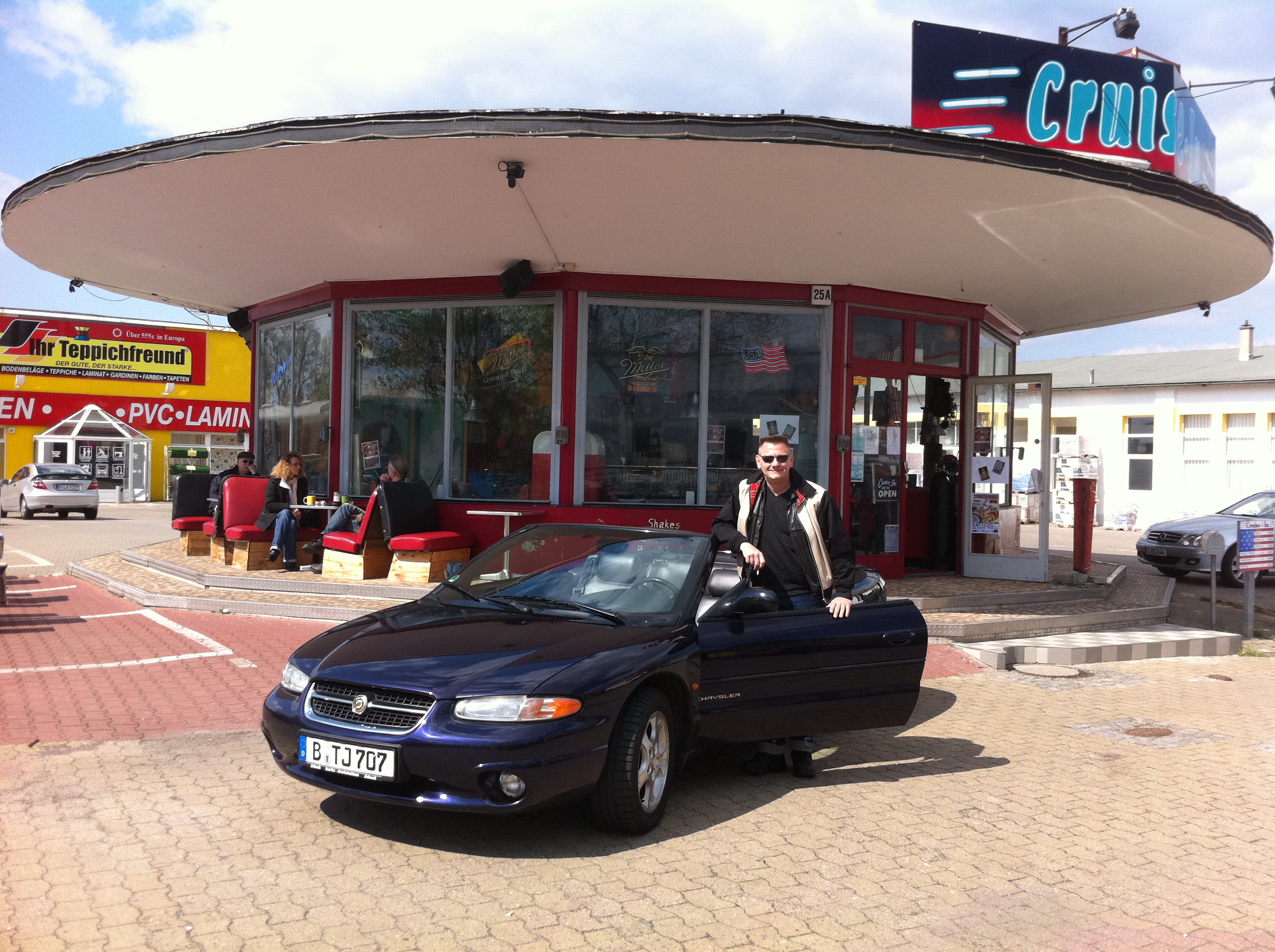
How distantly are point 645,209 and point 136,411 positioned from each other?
3430cm

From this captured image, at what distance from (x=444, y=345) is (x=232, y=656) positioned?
5.59m

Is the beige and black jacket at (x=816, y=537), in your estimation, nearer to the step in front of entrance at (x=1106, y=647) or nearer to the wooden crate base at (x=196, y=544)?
the step in front of entrance at (x=1106, y=647)

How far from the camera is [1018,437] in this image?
1343 centimetres

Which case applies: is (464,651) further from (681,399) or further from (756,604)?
(681,399)

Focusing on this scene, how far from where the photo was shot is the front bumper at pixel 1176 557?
15828 millimetres

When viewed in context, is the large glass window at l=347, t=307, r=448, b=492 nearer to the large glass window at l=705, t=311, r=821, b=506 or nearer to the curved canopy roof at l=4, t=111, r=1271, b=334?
the curved canopy roof at l=4, t=111, r=1271, b=334

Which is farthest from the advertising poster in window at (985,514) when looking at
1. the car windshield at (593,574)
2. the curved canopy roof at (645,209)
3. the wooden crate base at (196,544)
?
the wooden crate base at (196,544)

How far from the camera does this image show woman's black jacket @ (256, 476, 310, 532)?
11969mm

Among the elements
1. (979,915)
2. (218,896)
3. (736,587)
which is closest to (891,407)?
(736,587)

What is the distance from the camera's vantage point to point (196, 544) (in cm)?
1342

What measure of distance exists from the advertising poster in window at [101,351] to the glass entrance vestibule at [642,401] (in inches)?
1130

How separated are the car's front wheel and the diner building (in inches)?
191

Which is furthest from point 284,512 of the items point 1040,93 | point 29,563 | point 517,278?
point 1040,93

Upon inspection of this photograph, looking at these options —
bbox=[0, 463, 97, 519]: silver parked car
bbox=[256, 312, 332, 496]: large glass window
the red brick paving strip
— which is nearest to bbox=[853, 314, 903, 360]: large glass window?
bbox=[256, 312, 332, 496]: large glass window
